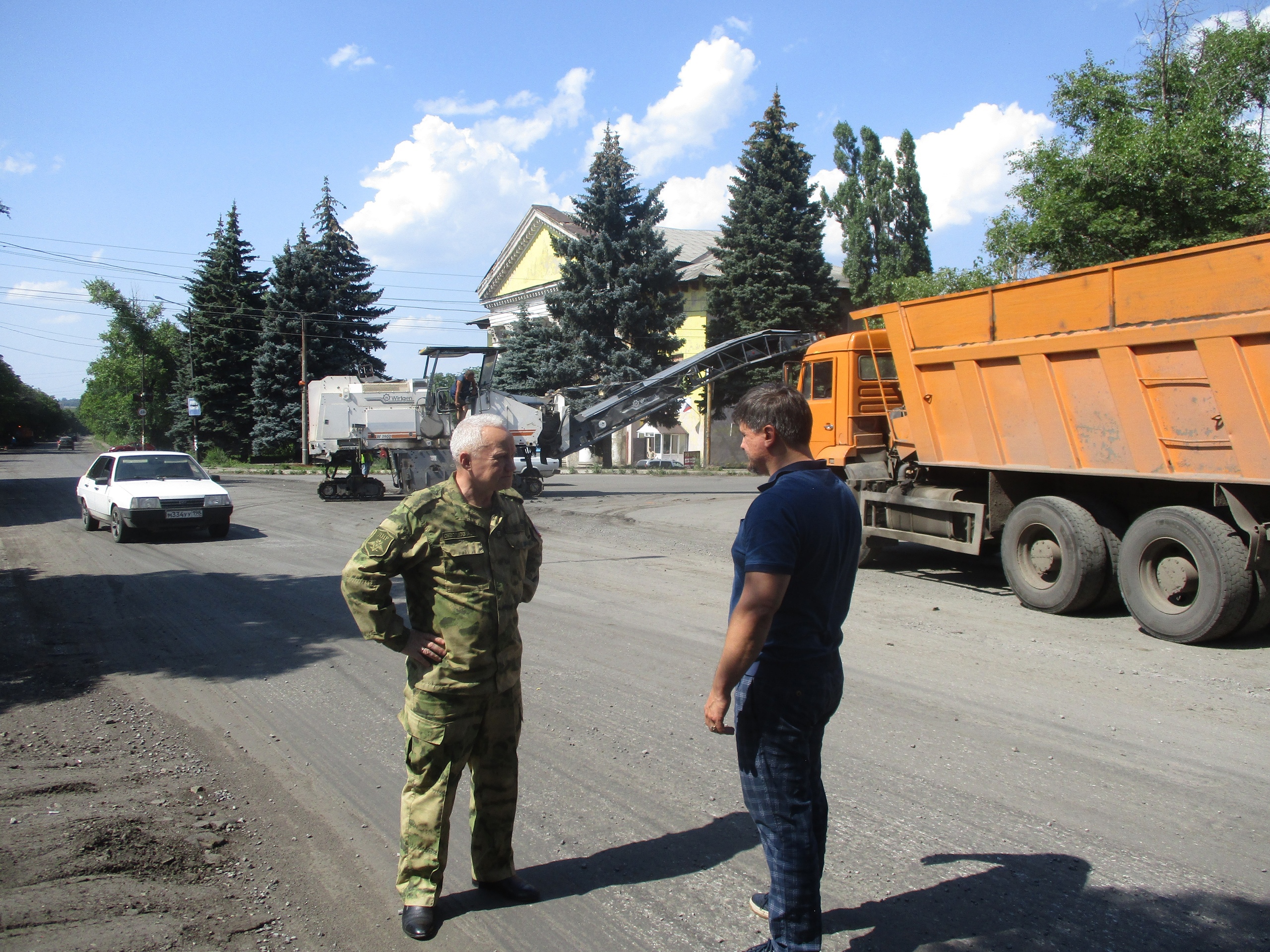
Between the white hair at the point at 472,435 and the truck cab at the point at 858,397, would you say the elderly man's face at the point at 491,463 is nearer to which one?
the white hair at the point at 472,435

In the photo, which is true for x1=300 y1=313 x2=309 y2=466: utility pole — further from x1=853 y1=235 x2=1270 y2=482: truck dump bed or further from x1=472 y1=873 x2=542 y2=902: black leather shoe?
x1=472 y1=873 x2=542 y2=902: black leather shoe

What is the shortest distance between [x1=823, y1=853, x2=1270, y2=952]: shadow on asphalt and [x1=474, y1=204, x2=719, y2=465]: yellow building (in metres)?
42.5

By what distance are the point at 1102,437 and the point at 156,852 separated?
808 centimetres

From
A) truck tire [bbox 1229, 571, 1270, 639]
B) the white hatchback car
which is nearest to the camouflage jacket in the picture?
truck tire [bbox 1229, 571, 1270, 639]

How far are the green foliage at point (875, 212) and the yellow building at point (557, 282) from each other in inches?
291

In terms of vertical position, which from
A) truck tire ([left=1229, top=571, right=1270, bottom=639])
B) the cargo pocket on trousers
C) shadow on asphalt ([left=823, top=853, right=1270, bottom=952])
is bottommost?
shadow on asphalt ([left=823, top=853, right=1270, bottom=952])

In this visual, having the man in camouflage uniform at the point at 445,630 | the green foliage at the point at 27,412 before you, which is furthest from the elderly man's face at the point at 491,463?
the green foliage at the point at 27,412

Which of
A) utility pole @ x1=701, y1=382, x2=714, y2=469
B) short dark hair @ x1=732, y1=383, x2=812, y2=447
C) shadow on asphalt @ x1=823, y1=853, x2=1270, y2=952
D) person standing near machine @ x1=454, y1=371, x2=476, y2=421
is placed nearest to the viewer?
short dark hair @ x1=732, y1=383, x2=812, y2=447

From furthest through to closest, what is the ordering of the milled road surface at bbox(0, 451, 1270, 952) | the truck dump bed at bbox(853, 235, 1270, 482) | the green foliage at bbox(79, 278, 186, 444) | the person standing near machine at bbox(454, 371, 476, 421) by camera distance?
Result: the green foliage at bbox(79, 278, 186, 444) → the person standing near machine at bbox(454, 371, 476, 421) → the truck dump bed at bbox(853, 235, 1270, 482) → the milled road surface at bbox(0, 451, 1270, 952)

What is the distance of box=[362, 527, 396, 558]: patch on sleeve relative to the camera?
300cm

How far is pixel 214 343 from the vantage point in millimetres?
47125

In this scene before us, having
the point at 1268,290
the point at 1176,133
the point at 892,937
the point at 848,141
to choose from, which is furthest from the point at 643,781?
the point at 848,141

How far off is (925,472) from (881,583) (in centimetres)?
148

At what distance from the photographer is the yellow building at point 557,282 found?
4834 centimetres
